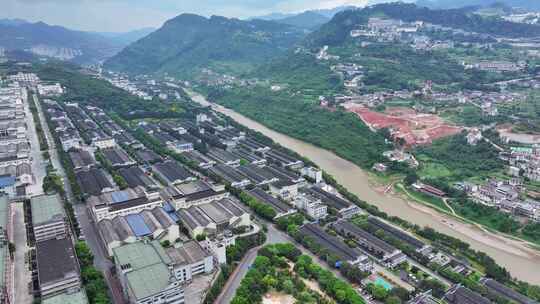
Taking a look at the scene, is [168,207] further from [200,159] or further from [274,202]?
[200,159]

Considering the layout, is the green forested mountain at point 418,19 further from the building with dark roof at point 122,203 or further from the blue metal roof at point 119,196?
the blue metal roof at point 119,196

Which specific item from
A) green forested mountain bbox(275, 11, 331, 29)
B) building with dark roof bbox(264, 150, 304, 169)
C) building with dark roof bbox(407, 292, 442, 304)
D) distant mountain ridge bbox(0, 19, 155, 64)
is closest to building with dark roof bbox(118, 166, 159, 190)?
building with dark roof bbox(264, 150, 304, 169)

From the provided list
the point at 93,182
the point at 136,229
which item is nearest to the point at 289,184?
the point at 136,229

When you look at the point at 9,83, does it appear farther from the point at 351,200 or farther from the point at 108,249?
the point at 351,200

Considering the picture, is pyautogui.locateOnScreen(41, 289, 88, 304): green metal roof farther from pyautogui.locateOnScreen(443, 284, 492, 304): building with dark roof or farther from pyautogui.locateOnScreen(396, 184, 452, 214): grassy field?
pyautogui.locateOnScreen(396, 184, 452, 214): grassy field

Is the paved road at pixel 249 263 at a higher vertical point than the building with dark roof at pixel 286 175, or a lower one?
lower

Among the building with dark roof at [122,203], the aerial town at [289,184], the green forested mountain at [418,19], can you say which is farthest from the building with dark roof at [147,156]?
the green forested mountain at [418,19]

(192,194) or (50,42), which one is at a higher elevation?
(50,42)
